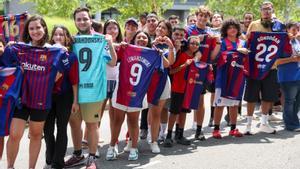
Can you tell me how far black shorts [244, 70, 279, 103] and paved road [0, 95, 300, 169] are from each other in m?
0.66

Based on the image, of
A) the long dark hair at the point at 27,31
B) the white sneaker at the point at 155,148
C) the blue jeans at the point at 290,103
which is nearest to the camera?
the long dark hair at the point at 27,31

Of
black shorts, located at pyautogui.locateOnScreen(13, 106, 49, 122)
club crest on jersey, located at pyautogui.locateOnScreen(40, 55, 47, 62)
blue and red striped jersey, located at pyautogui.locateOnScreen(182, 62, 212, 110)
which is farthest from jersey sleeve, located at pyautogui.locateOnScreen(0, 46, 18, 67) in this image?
blue and red striped jersey, located at pyautogui.locateOnScreen(182, 62, 212, 110)

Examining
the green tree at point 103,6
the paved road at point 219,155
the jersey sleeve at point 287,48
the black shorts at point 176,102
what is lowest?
the paved road at point 219,155

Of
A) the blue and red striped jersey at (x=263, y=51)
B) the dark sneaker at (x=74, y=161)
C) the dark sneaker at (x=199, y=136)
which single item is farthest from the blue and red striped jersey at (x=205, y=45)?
the dark sneaker at (x=74, y=161)

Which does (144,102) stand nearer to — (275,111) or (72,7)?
(275,111)

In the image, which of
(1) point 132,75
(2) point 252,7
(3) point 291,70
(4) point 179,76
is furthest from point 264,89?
(2) point 252,7

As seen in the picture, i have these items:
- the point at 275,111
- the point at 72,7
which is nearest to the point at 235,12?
the point at 72,7

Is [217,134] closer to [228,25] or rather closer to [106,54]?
[228,25]

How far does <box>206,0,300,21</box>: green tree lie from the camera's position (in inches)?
981

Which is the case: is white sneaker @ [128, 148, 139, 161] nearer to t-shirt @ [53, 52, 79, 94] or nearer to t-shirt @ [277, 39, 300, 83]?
t-shirt @ [53, 52, 79, 94]

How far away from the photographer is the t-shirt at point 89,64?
582 centimetres

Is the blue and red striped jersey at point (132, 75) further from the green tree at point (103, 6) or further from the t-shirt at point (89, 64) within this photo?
the green tree at point (103, 6)

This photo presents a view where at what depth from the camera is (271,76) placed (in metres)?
8.38

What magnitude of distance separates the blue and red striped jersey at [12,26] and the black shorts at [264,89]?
4443 mm
